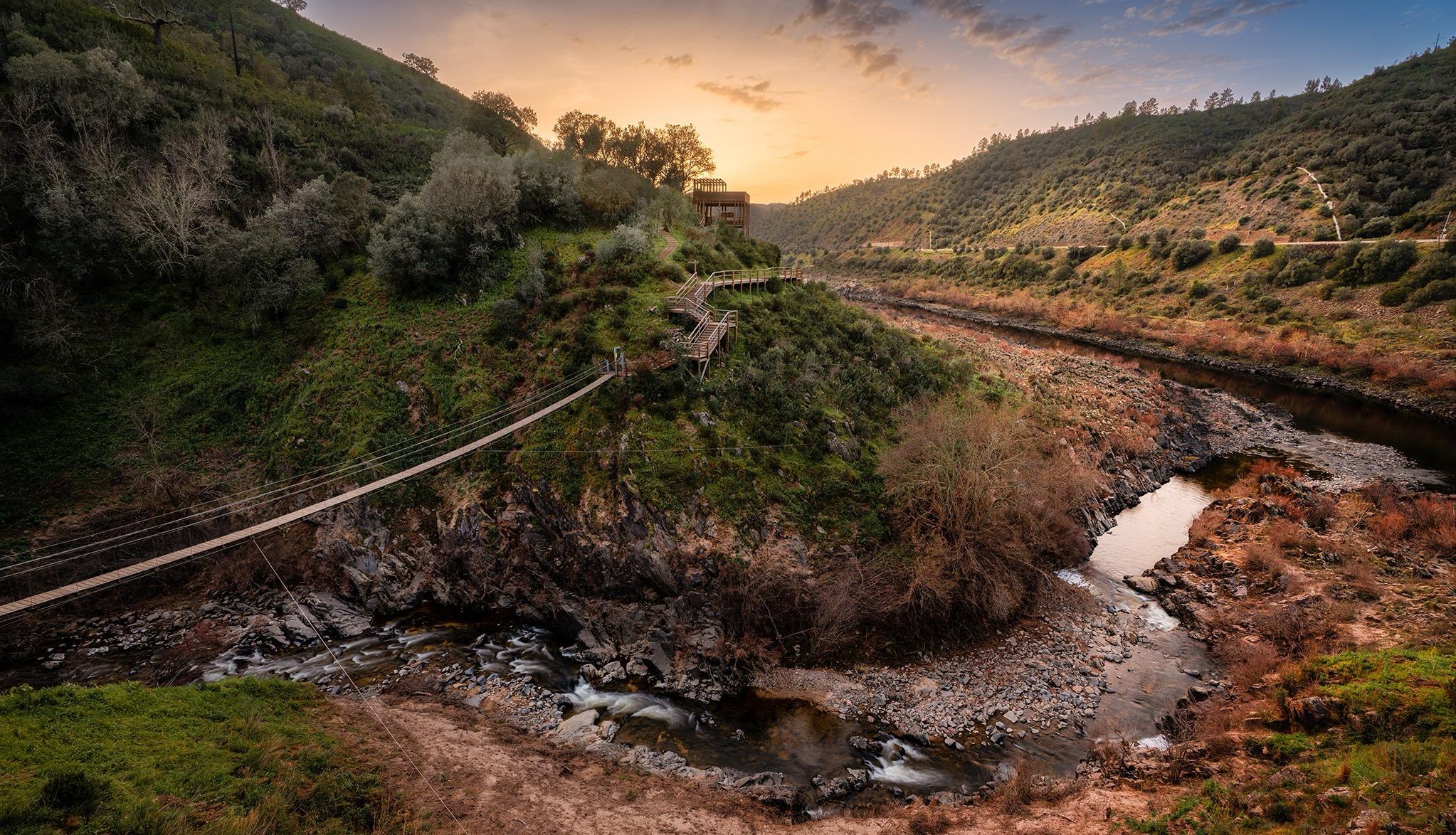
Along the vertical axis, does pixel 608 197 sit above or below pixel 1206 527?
above

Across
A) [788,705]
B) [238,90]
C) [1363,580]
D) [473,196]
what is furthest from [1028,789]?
[238,90]

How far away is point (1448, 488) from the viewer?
26.8 meters

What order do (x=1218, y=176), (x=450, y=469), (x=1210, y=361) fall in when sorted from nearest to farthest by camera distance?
1. (x=450, y=469)
2. (x=1210, y=361)
3. (x=1218, y=176)

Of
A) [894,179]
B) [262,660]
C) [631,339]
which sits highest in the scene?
[894,179]

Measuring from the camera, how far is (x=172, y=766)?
10.6 metres

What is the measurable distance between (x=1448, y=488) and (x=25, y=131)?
7263 centimetres

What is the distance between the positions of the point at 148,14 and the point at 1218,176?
4842 inches

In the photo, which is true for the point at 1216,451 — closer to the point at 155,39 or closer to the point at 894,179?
the point at 155,39

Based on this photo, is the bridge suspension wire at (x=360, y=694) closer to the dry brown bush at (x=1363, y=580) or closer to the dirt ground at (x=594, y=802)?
the dirt ground at (x=594, y=802)

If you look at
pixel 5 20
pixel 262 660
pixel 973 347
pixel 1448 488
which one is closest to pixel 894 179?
pixel 973 347

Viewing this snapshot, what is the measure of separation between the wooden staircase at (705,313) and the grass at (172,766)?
647 inches

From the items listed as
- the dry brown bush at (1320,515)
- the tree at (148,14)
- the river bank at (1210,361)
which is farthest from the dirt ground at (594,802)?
the tree at (148,14)

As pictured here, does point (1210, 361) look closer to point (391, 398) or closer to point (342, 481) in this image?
point (391, 398)

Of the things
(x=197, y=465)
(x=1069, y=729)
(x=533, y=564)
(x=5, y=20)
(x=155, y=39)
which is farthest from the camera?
(x=155, y=39)
